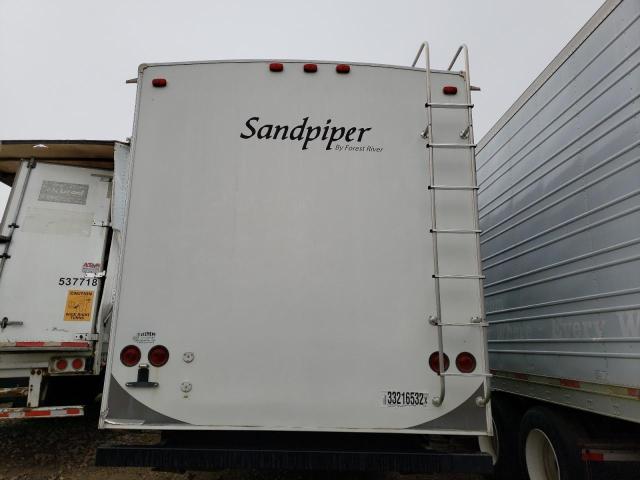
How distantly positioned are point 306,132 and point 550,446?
9.95 feet

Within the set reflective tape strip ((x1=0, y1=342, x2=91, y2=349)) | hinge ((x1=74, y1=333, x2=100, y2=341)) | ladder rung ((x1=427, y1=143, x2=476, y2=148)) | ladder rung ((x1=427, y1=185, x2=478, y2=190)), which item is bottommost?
reflective tape strip ((x1=0, y1=342, x2=91, y2=349))

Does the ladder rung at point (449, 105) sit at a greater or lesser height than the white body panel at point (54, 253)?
greater

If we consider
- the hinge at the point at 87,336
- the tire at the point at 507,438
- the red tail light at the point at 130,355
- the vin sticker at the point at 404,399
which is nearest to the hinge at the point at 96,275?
the hinge at the point at 87,336

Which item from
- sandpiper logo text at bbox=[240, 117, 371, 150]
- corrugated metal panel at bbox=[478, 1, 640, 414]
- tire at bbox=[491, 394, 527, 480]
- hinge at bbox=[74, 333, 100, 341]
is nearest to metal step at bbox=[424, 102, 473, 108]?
sandpiper logo text at bbox=[240, 117, 371, 150]

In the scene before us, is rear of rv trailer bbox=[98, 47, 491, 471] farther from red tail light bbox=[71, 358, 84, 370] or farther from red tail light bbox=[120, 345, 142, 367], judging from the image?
red tail light bbox=[71, 358, 84, 370]

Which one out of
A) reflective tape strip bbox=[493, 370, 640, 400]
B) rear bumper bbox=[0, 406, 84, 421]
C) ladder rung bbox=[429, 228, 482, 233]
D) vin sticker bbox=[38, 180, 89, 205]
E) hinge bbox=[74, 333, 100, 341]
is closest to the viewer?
reflective tape strip bbox=[493, 370, 640, 400]

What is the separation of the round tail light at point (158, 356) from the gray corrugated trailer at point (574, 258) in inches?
109

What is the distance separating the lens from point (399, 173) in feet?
10.5

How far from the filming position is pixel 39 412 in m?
4.57

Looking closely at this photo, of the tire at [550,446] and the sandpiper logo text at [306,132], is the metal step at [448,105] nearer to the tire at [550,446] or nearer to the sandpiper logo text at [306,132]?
the sandpiper logo text at [306,132]

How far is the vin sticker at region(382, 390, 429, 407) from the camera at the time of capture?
289 centimetres

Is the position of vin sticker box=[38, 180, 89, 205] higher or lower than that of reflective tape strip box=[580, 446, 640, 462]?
higher

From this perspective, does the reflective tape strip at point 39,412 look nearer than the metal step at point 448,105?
No

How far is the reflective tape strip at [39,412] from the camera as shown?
14.7 feet
